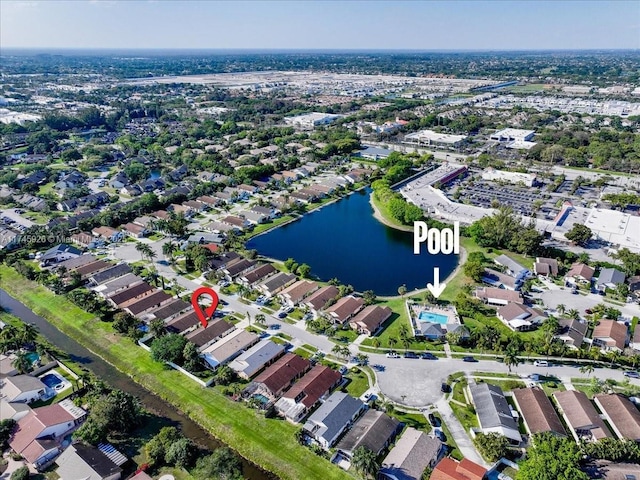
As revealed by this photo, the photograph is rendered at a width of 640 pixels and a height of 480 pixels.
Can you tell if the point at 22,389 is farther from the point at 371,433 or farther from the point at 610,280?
the point at 610,280

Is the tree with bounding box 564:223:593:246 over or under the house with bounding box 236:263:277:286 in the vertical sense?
over

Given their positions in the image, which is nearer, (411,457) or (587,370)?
(411,457)

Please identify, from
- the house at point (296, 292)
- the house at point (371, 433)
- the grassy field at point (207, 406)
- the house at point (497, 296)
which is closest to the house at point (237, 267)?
the house at point (296, 292)

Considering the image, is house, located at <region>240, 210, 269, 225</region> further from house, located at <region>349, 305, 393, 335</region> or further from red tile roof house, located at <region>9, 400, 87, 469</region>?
red tile roof house, located at <region>9, 400, 87, 469</region>

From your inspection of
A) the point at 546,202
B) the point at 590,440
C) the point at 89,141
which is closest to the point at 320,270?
the point at 590,440

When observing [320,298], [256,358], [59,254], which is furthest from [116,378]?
[59,254]

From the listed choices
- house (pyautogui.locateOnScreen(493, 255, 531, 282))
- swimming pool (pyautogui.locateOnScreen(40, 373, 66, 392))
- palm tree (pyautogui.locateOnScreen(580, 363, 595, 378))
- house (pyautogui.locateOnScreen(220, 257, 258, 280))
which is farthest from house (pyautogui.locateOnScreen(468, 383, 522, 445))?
swimming pool (pyautogui.locateOnScreen(40, 373, 66, 392))
